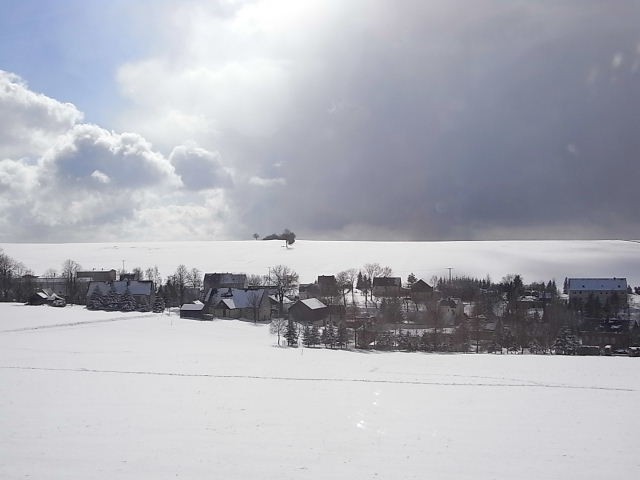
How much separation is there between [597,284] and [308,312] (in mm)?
63314

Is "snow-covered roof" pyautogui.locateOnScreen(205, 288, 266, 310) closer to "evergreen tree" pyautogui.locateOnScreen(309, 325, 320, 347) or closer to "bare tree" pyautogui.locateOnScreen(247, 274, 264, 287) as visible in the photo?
"bare tree" pyautogui.locateOnScreen(247, 274, 264, 287)

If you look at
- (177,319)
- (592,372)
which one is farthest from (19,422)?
(177,319)

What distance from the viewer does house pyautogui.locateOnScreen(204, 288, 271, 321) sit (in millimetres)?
81000

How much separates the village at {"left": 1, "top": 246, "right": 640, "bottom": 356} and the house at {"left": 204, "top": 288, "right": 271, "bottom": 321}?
16cm

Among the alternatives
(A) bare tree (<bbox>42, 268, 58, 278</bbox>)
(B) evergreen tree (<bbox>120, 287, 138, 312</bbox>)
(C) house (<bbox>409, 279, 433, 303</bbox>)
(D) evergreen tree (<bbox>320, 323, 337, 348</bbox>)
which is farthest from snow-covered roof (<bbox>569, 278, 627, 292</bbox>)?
(A) bare tree (<bbox>42, 268, 58, 278</bbox>)

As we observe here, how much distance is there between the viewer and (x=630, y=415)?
21.1 meters

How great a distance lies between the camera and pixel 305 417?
19625 millimetres

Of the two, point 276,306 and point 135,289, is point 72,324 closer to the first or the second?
point 135,289

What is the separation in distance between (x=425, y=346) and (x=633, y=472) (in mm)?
37736

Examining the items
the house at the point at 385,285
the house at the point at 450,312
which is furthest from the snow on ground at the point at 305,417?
the house at the point at 385,285

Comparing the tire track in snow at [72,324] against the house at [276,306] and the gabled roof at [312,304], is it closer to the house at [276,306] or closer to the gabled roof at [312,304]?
the gabled roof at [312,304]

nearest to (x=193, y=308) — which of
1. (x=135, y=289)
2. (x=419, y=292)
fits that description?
(x=135, y=289)

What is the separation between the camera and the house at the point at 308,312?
77.9m

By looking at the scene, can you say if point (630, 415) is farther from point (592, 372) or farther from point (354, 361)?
point (354, 361)
